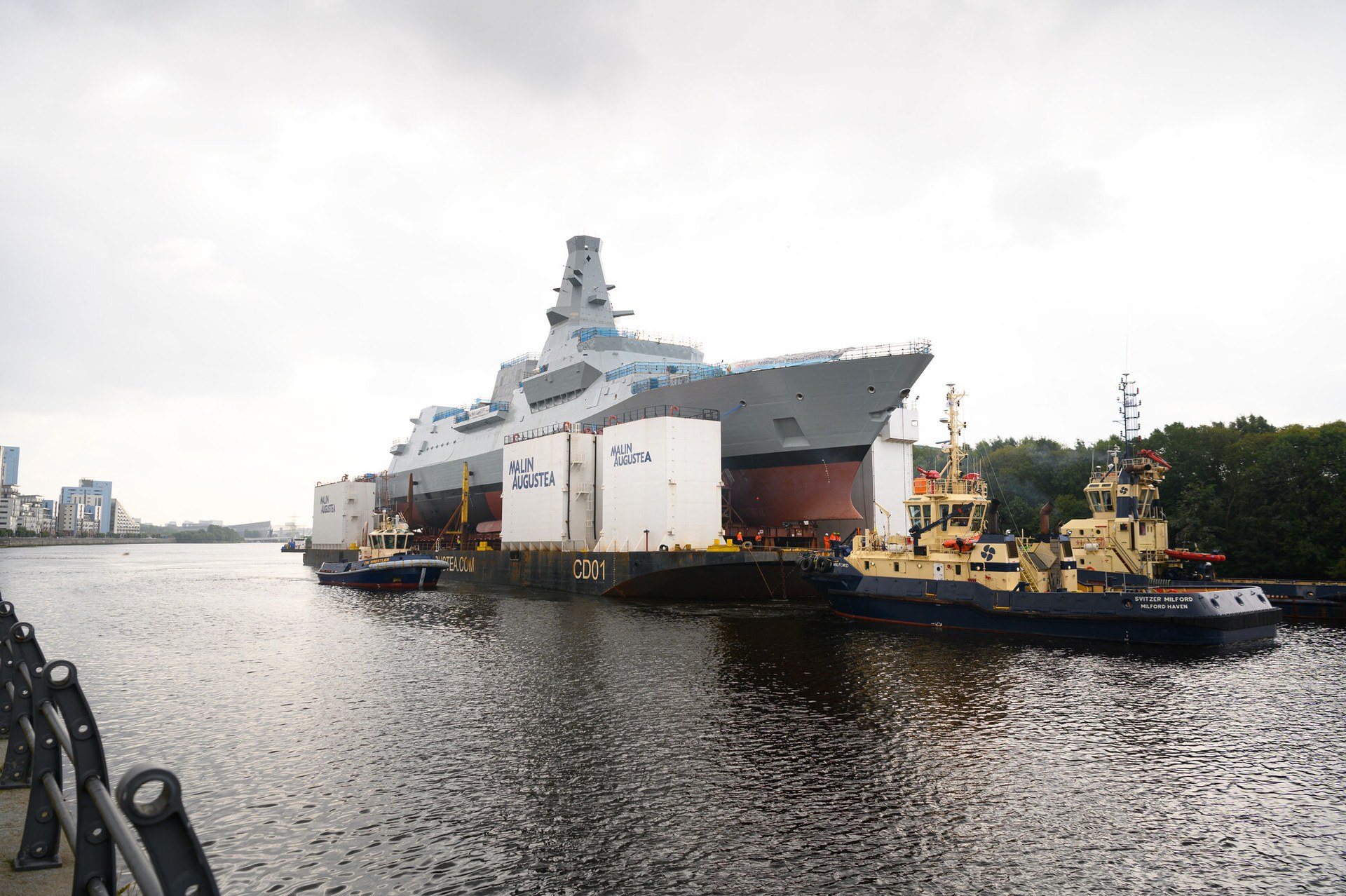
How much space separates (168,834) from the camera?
129 inches

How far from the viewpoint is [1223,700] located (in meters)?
17.3

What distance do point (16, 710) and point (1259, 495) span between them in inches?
2509

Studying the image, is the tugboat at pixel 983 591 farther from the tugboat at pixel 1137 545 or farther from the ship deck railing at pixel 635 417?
the ship deck railing at pixel 635 417

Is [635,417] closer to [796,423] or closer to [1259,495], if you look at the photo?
[796,423]

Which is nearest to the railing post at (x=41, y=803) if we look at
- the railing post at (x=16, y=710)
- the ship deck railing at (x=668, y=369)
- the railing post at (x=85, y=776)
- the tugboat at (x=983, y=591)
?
the railing post at (x=85, y=776)

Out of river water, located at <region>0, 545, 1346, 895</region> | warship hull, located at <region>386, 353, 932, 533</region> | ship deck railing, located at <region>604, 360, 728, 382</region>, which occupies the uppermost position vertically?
ship deck railing, located at <region>604, 360, 728, 382</region>

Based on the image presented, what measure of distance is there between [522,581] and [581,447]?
9.52m

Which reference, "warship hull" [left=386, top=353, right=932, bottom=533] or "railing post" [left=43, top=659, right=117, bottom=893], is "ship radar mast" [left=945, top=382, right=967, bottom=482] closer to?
"warship hull" [left=386, top=353, right=932, bottom=533]

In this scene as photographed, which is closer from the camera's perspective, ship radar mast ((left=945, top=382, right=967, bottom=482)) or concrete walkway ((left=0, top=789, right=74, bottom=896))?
concrete walkway ((left=0, top=789, right=74, bottom=896))

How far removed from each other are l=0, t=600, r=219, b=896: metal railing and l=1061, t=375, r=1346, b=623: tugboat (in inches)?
1186

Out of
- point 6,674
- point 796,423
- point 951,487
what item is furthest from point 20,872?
point 796,423

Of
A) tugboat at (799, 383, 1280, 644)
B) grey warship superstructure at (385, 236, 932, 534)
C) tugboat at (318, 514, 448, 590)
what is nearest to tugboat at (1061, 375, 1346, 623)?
tugboat at (799, 383, 1280, 644)

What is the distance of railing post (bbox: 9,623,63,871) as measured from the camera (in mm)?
5234

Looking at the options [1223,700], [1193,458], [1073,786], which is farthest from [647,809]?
[1193,458]
